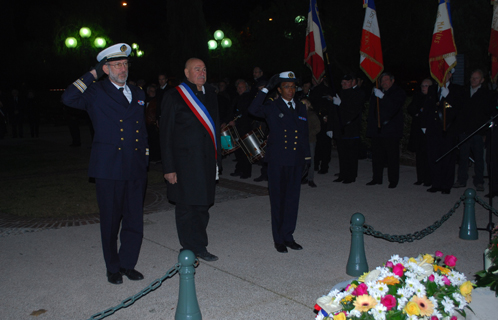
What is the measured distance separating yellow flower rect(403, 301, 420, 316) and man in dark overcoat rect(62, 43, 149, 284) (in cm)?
306

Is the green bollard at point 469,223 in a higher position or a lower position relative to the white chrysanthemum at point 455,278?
lower

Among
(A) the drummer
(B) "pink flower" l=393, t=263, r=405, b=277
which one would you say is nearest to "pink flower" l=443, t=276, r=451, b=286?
(B) "pink flower" l=393, t=263, r=405, b=277

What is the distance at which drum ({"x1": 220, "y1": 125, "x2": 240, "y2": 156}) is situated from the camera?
34.1 ft

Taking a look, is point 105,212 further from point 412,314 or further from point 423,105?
point 423,105

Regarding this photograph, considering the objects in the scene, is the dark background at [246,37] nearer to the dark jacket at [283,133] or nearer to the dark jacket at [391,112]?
the dark jacket at [391,112]

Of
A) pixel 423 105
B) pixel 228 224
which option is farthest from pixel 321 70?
pixel 228 224

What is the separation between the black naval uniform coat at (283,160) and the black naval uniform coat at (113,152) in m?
1.60

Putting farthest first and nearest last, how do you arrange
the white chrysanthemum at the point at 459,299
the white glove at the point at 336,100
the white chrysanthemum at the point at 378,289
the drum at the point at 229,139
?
the drum at the point at 229,139, the white glove at the point at 336,100, the white chrysanthemum at the point at 459,299, the white chrysanthemum at the point at 378,289

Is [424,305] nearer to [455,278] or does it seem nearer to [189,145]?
[455,278]

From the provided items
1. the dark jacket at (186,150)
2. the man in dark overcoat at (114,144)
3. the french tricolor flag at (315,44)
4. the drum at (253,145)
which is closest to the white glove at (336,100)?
the french tricolor flag at (315,44)

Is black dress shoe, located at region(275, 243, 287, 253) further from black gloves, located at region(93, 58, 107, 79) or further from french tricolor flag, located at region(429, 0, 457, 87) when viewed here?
french tricolor flag, located at region(429, 0, 457, 87)

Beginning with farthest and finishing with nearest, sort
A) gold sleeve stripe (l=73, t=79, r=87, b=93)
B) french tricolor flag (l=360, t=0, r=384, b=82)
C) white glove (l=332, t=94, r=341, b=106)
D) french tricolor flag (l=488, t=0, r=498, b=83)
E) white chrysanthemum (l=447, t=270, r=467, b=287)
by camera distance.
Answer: white glove (l=332, t=94, r=341, b=106) < french tricolor flag (l=360, t=0, r=384, b=82) < french tricolor flag (l=488, t=0, r=498, b=83) < gold sleeve stripe (l=73, t=79, r=87, b=93) < white chrysanthemum (l=447, t=270, r=467, b=287)

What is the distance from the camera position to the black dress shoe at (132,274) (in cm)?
502

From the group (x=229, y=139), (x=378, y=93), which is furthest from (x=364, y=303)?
(x=229, y=139)
